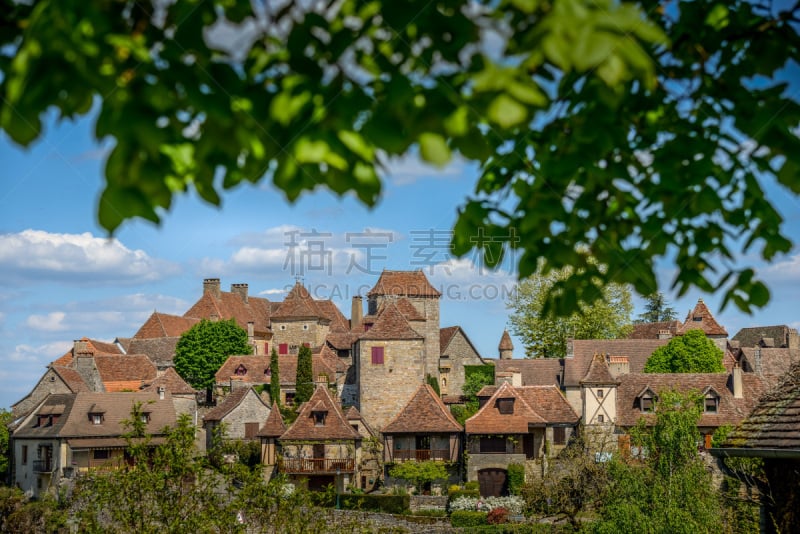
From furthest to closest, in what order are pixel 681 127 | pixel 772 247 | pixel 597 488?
pixel 597 488 < pixel 772 247 < pixel 681 127

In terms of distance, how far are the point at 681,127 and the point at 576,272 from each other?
1035 mm

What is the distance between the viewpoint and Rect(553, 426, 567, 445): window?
135ft

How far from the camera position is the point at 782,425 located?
35.9 feet

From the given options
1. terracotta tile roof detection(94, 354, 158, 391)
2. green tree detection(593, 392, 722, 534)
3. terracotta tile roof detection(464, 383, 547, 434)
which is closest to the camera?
green tree detection(593, 392, 722, 534)

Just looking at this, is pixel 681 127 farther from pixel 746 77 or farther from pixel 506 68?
pixel 506 68

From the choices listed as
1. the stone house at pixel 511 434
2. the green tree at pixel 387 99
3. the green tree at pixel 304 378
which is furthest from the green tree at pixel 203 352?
the green tree at pixel 387 99

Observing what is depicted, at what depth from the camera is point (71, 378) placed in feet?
172

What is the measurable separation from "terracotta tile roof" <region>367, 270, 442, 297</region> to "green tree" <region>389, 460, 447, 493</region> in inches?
801

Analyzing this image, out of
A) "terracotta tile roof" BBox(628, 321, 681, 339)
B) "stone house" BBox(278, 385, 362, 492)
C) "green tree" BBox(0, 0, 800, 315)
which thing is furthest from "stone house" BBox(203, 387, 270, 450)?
"green tree" BBox(0, 0, 800, 315)

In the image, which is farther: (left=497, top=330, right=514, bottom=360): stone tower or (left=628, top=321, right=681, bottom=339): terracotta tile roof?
(left=628, top=321, right=681, bottom=339): terracotta tile roof

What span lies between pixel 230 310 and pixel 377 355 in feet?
102

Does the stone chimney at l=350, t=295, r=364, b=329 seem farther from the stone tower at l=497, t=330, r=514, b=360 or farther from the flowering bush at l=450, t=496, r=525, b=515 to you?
the flowering bush at l=450, t=496, r=525, b=515

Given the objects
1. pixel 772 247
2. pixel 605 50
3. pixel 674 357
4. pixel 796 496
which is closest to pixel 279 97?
pixel 605 50

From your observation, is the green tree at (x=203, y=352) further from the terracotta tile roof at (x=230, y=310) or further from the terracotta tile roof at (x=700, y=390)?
the terracotta tile roof at (x=700, y=390)
